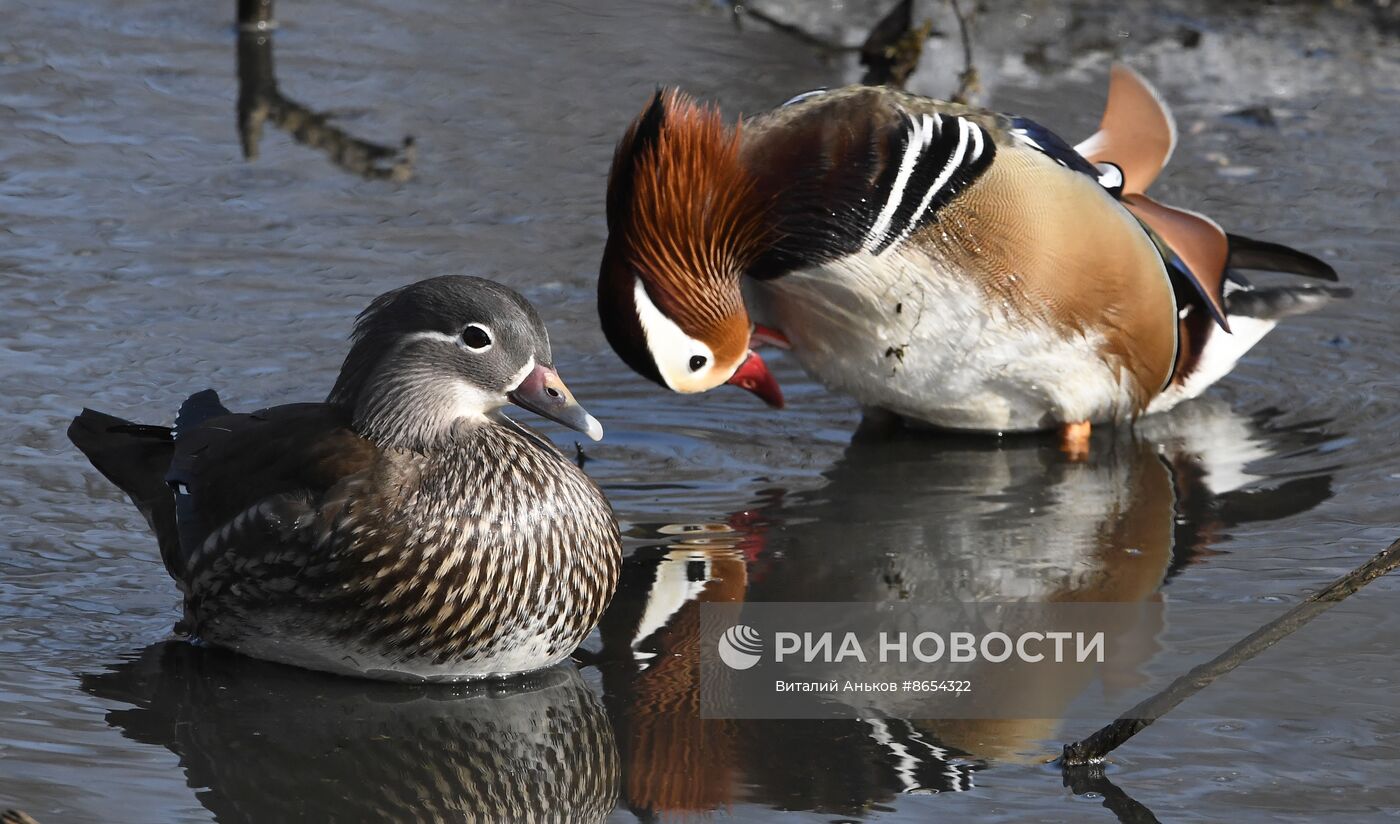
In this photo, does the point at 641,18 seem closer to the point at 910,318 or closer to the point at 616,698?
the point at 910,318

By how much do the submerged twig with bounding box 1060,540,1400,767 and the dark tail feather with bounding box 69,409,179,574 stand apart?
2144mm

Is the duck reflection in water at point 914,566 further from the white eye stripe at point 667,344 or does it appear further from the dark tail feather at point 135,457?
the dark tail feather at point 135,457

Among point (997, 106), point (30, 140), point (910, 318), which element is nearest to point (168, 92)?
point (30, 140)

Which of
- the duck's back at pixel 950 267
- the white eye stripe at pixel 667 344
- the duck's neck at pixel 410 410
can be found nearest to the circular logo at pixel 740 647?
the duck's neck at pixel 410 410

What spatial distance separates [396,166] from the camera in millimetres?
7398

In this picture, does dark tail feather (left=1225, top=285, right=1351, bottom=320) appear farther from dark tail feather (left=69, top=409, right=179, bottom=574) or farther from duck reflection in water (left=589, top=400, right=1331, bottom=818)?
dark tail feather (left=69, top=409, right=179, bottom=574)

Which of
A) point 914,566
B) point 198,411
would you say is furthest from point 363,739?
point 914,566

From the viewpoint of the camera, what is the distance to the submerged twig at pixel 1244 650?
10.7 feet

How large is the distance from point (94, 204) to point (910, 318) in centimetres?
323

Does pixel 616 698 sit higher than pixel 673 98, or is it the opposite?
pixel 673 98

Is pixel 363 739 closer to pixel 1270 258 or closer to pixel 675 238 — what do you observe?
pixel 675 238

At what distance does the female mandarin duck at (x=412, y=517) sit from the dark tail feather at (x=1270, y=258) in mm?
2599

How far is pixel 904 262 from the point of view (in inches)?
201

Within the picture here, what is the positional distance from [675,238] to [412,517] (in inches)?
55.7
